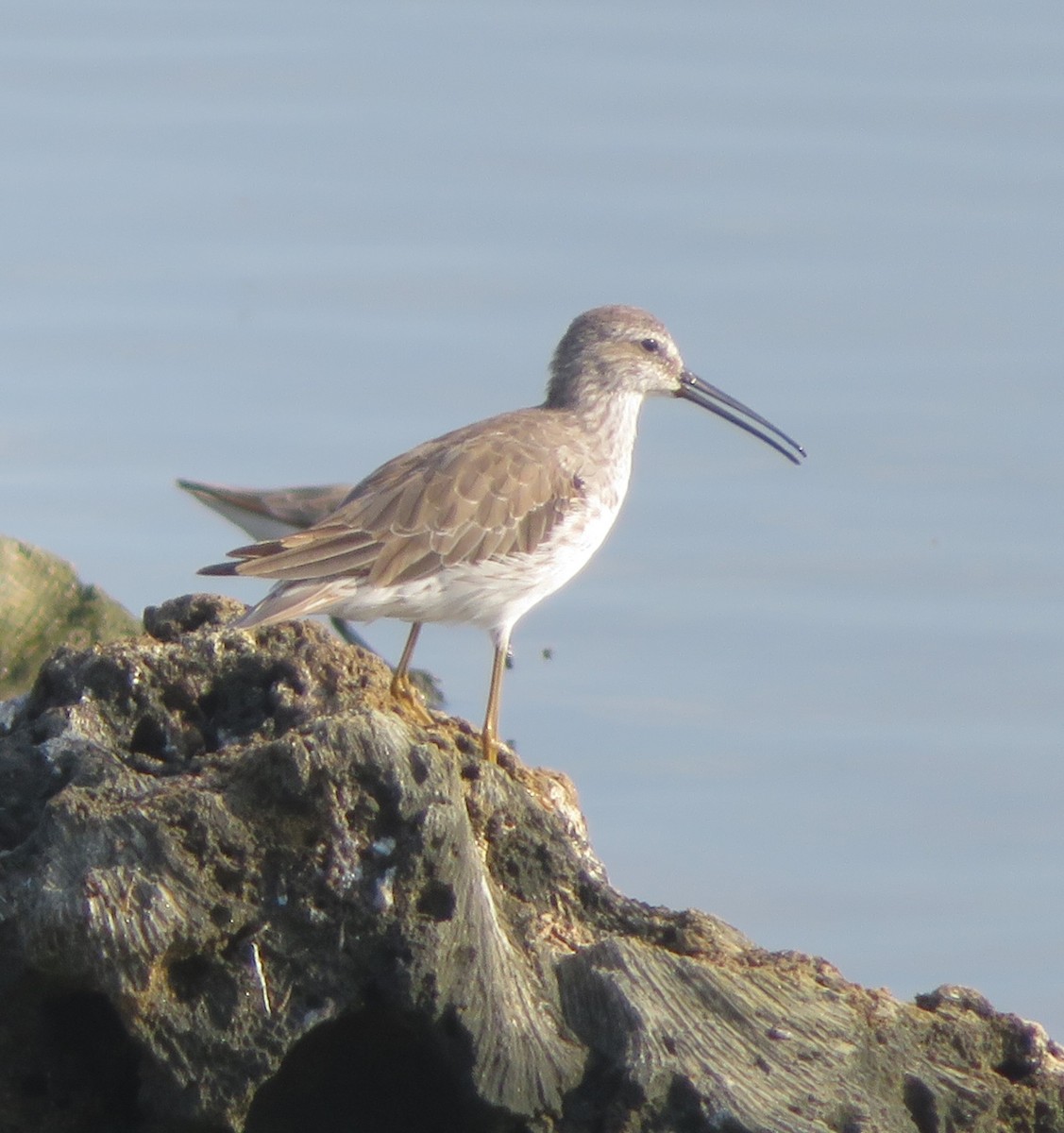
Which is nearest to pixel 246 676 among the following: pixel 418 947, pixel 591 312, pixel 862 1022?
pixel 418 947

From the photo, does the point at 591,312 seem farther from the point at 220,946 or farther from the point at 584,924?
the point at 220,946

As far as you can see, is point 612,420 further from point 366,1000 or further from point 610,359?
point 366,1000

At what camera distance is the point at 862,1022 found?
156 inches

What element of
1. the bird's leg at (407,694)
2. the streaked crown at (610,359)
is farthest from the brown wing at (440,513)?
the streaked crown at (610,359)

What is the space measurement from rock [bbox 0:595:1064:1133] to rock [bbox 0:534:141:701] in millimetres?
3439

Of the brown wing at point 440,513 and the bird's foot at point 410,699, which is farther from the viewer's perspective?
the brown wing at point 440,513

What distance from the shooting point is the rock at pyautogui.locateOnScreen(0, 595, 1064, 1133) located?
11.9 feet

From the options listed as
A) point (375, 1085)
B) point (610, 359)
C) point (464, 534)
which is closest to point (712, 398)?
point (610, 359)

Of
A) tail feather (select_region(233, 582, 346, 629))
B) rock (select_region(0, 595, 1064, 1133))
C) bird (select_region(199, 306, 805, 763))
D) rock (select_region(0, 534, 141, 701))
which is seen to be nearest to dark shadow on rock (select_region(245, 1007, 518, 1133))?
rock (select_region(0, 595, 1064, 1133))

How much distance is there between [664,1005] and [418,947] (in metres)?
0.49

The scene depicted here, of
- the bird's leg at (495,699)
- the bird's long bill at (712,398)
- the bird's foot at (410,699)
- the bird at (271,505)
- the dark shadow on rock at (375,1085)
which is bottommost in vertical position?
the dark shadow on rock at (375,1085)

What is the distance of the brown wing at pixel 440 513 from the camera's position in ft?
21.2

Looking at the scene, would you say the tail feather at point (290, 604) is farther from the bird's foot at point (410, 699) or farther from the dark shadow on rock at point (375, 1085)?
the dark shadow on rock at point (375, 1085)

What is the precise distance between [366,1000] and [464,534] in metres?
3.23
